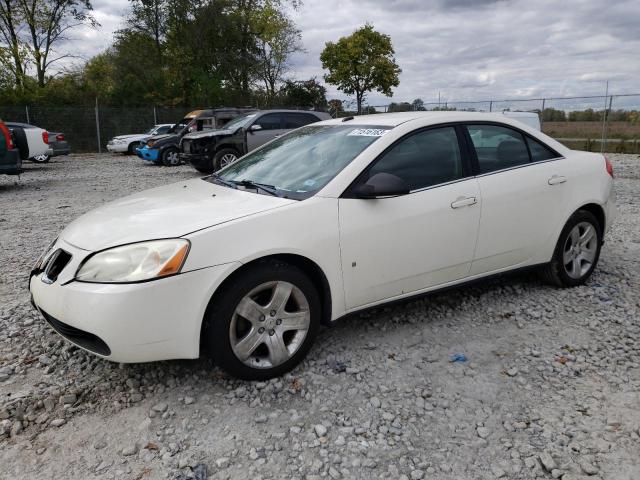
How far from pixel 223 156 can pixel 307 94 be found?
2696 centimetres

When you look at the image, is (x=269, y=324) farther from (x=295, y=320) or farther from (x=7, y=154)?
(x=7, y=154)

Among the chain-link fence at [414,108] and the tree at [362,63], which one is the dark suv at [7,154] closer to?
the chain-link fence at [414,108]

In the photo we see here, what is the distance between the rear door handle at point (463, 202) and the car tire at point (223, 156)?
9897 millimetres

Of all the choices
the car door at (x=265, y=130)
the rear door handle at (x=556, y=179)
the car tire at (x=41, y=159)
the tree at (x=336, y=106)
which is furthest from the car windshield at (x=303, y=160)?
the tree at (x=336, y=106)

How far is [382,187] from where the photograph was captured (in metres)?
3.22

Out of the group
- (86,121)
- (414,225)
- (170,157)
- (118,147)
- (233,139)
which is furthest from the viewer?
(86,121)

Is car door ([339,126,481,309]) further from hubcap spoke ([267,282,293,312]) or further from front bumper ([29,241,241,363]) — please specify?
front bumper ([29,241,241,363])

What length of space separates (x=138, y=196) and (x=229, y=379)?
1575mm

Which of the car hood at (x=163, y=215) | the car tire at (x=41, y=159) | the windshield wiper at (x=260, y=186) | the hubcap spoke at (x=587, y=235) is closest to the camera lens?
the car hood at (x=163, y=215)

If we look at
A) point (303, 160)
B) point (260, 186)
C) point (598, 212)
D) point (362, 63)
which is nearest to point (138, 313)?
point (260, 186)

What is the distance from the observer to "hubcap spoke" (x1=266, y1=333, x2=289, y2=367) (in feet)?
10.0

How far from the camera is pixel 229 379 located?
3.15 metres

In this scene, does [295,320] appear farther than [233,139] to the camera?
No

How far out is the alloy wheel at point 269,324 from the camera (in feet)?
9.71
